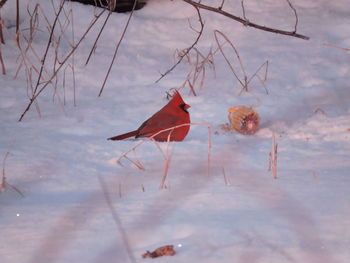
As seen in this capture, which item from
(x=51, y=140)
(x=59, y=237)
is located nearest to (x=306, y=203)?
(x=59, y=237)

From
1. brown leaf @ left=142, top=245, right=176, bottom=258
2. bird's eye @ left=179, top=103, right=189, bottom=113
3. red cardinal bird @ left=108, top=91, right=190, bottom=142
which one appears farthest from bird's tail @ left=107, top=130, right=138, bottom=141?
brown leaf @ left=142, top=245, right=176, bottom=258

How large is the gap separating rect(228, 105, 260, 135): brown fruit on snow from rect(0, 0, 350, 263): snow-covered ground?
0.13ft

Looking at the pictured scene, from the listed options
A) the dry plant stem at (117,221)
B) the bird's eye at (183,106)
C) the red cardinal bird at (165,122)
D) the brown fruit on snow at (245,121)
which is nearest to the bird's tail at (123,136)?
the red cardinal bird at (165,122)

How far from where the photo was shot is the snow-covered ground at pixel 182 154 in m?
1.58

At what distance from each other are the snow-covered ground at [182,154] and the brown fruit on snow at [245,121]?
0.13 ft

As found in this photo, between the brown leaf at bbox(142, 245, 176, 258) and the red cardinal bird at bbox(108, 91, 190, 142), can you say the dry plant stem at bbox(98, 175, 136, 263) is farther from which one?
the red cardinal bird at bbox(108, 91, 190, 142)

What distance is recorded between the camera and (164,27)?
5.06 metres

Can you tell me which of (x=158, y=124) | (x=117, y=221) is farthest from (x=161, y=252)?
(x=158, y=124)

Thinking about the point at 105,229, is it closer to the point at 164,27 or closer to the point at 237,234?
the point at 237,234

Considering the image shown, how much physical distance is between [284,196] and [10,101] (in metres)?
2.06

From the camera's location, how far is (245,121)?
303cm

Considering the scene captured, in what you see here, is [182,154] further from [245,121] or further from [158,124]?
[245,121]

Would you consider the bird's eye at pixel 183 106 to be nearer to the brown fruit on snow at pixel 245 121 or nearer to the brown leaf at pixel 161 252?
the brown fruit on snow at pixel 245 121

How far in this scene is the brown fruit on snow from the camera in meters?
3.03
